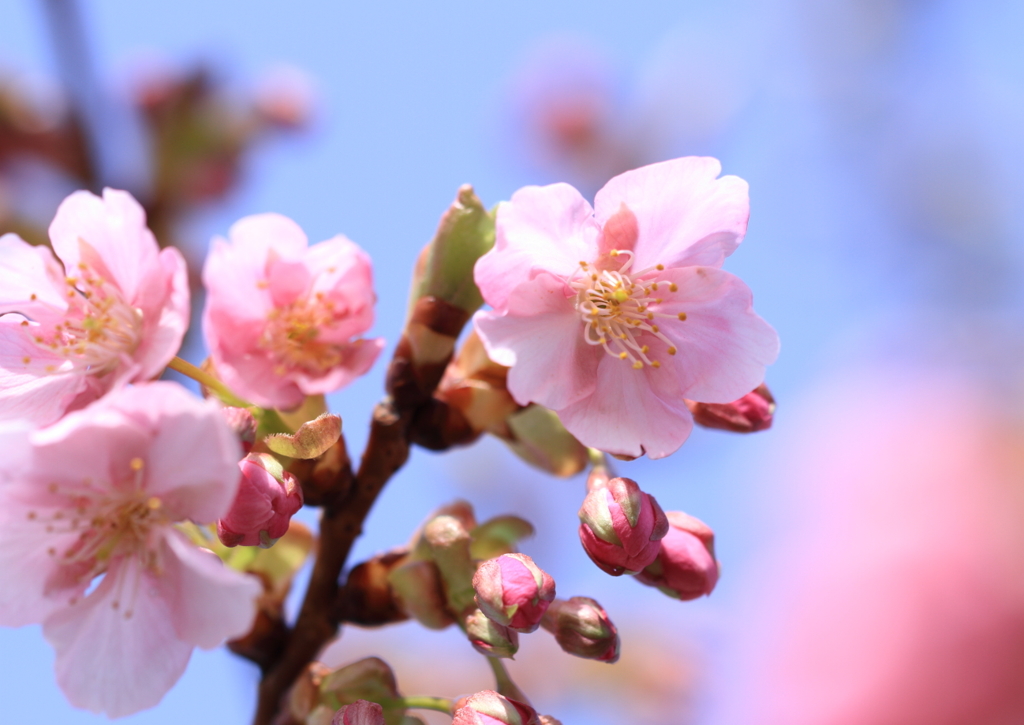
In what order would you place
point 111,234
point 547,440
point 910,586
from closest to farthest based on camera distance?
1. point 111,234
2. point 547,440
3. point 910,586

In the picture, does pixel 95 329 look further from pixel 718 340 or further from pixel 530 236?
pixel 718 340

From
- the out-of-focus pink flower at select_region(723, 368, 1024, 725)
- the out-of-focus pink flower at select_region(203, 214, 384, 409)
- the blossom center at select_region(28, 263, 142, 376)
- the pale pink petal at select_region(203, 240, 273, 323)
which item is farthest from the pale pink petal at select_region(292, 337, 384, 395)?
the out-of-focus pink flower at select_region(723, 368, 1024, 725)

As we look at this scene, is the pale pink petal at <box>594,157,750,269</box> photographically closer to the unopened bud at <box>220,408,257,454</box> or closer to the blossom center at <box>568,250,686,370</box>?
the blossom center at <box>568,250,686,370</box>

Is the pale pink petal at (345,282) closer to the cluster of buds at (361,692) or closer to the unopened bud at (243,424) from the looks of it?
the unopened bud at (243,424)

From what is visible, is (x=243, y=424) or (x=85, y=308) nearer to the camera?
(x=243, y=424)

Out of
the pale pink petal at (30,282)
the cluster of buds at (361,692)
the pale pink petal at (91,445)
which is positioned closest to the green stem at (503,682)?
the cluster of buds at (361,692)

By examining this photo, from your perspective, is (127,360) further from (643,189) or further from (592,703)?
(592,703)

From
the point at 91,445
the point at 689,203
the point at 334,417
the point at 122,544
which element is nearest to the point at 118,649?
the point at 122,544

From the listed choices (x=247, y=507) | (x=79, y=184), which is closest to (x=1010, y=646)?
(x=247, y=507)
